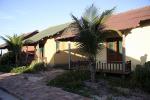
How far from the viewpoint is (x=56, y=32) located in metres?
28.1

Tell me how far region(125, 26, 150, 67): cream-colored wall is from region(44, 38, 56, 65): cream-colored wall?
1267 centimetres

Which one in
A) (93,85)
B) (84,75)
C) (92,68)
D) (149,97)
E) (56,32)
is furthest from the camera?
(56,32)

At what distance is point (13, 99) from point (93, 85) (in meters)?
4.55

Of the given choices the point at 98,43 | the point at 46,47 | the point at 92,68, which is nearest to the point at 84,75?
the point at 92,68

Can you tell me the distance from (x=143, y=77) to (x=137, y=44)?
3.20 meters

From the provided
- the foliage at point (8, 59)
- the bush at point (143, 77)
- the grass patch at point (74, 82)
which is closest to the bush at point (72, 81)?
the grass patch at point (74, 82)

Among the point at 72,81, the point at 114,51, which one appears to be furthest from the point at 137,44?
the point at 72,81

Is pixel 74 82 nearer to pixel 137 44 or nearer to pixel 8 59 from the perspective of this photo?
pixel 137 44

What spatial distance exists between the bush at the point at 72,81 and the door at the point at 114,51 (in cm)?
220

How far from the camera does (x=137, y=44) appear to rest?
16797 millimetres

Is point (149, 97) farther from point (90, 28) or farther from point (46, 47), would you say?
point (46, 47)

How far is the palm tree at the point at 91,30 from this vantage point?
15.7 meters

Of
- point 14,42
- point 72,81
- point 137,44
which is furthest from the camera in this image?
point 14,42

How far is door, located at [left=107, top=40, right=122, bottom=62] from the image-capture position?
18.7 meters
